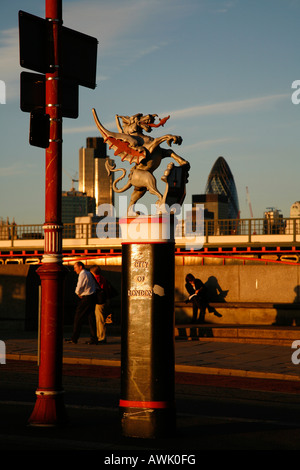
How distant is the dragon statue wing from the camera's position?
27.9 feet

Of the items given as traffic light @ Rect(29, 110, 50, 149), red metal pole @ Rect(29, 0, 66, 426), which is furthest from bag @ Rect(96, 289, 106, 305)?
traffic light @ Rect(29, 110, 50, 149)

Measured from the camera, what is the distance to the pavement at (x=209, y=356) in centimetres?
1247

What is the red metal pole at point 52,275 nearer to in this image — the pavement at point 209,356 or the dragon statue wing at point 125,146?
the dragon statue wing at point 125,146

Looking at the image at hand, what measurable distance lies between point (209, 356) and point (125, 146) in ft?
21.8

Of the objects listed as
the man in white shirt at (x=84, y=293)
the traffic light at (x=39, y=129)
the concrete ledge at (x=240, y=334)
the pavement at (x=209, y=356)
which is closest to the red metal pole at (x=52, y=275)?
the traffic light at (x=39, y=129)

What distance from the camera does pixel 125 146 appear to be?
8.69 metres

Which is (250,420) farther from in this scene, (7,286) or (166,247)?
(7,286)

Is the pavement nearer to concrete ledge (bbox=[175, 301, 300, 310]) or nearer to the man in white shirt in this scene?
the man in white shirt

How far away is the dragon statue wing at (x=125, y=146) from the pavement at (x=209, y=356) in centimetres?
472

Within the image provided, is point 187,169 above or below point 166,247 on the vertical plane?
above

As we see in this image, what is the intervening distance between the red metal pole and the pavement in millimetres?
4835
